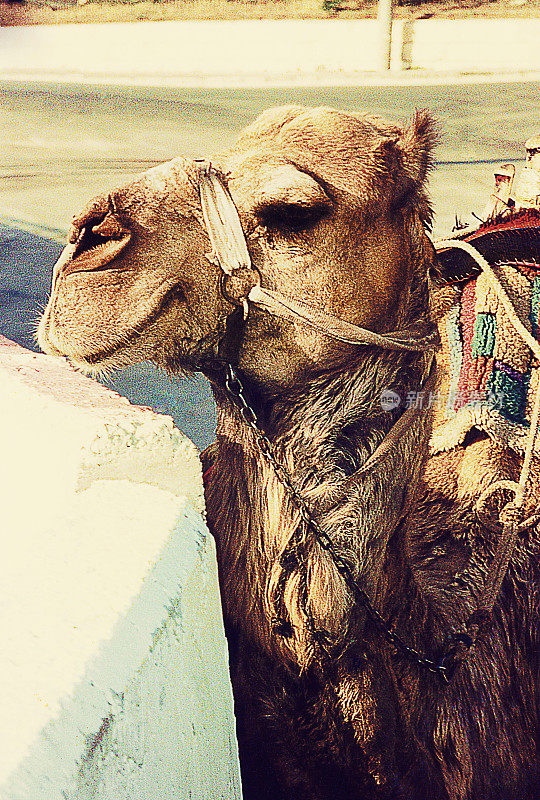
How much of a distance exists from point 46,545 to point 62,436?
0.21 meters

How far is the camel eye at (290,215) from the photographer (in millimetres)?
1126

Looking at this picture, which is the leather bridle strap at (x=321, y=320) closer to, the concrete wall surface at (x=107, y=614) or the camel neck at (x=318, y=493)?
the camel neck at (x=318, y=493)

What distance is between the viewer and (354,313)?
119 cm

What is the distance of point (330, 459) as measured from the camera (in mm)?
1248

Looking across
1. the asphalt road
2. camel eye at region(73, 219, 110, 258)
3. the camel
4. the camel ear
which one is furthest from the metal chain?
the asphalt road

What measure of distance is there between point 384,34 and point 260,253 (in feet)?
14.4

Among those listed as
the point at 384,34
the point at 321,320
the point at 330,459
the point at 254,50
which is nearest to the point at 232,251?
the point at 321,320

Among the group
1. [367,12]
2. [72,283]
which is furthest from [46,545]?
[367,12]

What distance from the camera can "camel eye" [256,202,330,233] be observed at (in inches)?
44.3

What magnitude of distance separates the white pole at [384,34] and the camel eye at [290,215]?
428 cm

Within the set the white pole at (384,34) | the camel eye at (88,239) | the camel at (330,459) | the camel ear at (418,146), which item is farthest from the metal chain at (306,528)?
the white pole at (384,34)

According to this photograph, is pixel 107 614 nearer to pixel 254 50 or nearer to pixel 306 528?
pixel 306 528

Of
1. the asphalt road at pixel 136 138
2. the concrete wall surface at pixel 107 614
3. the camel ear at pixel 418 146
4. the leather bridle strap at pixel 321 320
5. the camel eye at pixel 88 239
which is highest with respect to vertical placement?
the camel ear at pixel 418 146

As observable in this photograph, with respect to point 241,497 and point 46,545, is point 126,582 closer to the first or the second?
point 46,545
